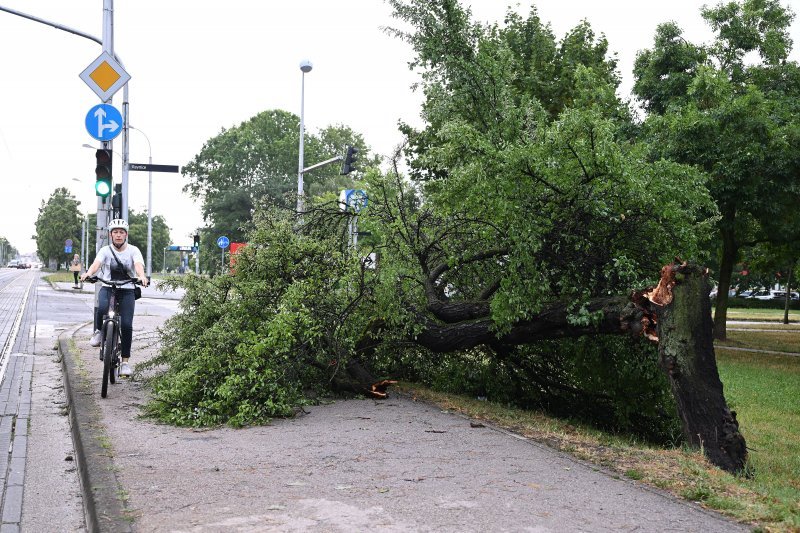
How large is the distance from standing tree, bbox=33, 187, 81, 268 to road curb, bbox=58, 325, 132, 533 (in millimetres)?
101589

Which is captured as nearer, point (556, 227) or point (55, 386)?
point (556, 227)

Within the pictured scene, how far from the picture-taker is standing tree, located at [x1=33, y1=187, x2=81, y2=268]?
103m

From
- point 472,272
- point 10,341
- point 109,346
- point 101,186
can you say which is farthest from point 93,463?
point 10,341

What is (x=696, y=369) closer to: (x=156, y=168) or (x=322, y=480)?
(x=322, y=480)

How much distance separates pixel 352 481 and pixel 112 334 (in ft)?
15.0

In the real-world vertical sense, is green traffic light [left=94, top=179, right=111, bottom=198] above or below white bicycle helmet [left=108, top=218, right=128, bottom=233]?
above

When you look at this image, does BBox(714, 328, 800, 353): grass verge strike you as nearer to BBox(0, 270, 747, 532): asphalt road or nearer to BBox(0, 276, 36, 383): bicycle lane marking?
BBox(0, 276, 36, 383): bicycle lane marking

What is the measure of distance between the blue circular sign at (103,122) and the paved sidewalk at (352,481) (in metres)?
6.23

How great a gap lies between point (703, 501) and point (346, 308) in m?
4.36

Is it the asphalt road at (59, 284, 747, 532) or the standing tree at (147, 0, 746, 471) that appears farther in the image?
the standing tree at (147, 0, 746, 471)

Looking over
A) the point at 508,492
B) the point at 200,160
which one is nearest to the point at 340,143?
the point at 200,160

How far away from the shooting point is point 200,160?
67.4 metres

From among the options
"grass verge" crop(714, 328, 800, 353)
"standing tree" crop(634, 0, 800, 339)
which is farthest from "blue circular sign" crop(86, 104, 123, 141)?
"grass verge" crop(714, 328, 800, 353)

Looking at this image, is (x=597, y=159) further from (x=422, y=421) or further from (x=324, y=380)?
(x=324, y=380)
